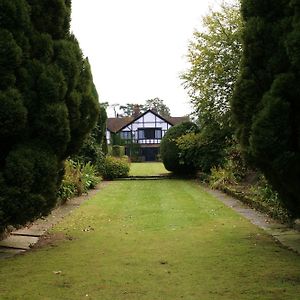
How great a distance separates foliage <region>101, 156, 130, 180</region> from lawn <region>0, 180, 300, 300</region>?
15.9m

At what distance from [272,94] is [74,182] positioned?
11334 mm

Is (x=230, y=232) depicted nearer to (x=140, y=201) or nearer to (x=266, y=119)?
(x=266, y=119)

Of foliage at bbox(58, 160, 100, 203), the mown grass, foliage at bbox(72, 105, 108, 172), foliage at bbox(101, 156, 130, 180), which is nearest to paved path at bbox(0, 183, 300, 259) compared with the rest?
foliage at bbox(58, 160, 100, 203)

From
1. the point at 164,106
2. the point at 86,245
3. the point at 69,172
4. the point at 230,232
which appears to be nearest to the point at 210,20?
the point at 69,172

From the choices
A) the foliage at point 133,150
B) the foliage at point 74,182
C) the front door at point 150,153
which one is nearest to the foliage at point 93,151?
the foliage at point 74,182

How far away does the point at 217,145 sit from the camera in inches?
878

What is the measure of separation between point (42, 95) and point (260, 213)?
689 centimetres

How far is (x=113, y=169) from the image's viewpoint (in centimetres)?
2662

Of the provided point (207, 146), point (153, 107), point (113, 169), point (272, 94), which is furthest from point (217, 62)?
point (153, 107)

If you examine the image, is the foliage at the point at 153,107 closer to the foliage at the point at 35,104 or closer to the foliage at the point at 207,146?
the foliage at the point at 207,146

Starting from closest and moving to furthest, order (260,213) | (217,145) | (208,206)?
(260,213), (208,206), (217,145)

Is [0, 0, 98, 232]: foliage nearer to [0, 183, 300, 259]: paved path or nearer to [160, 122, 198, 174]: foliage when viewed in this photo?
[0, 183, 300, 259]: paved path

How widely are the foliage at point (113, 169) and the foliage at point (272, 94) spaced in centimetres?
1953

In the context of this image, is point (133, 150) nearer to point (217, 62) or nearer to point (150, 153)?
point (150, 153)
